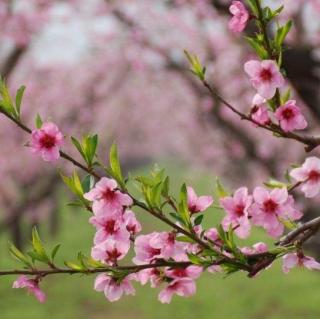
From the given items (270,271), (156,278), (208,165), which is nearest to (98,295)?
(270,271)

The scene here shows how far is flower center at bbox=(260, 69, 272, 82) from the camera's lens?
1895 mm

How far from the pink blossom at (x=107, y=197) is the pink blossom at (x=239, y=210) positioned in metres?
0.32

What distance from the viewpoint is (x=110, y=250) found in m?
1.88

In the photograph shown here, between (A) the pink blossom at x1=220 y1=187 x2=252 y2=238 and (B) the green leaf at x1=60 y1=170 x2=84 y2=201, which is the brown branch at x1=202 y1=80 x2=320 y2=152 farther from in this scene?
(B) the green leaf at x1=60 y1=170 x2=84 y2=201

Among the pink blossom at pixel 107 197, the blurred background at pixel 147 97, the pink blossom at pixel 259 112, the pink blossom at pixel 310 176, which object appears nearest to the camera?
the pink blossom at pixel 107 197

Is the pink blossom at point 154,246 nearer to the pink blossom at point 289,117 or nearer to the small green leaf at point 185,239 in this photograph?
the small green leaf at point 185,239

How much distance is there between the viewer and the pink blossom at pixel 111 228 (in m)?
1.85

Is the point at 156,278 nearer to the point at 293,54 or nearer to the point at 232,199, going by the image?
the point at 232,199

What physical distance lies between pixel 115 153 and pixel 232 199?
0.38m

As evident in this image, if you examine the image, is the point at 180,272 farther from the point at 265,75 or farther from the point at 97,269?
the point at 265,75

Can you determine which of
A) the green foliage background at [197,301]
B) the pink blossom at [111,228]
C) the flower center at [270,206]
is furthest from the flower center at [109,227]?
the green foliage background at [197,301]

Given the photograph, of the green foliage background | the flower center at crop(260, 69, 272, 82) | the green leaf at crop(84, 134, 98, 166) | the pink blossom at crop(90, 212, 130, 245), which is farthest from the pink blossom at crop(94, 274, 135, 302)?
the green foliage background

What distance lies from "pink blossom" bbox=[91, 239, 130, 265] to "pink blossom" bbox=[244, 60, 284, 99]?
0.57 metres

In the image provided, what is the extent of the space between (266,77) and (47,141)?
0.64 meters
